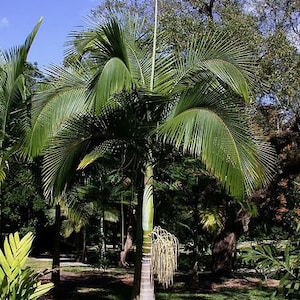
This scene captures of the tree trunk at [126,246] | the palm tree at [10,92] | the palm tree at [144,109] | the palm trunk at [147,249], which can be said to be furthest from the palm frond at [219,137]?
the tree trunk at [126,246]

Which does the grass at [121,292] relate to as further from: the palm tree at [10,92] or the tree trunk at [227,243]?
the palm tree at [10,92]

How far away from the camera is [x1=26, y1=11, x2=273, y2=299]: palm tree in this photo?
6.10m

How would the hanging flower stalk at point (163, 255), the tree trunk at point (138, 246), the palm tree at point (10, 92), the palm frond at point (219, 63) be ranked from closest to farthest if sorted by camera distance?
the palm frond at point (219, 63)
the hanging flower stalk at point (163, 255)
the tree trunk at point (138, 246)
the palm tree at point (10, 92)

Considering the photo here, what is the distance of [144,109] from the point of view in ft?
23.5

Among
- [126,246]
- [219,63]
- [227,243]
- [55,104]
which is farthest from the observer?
[126,246]

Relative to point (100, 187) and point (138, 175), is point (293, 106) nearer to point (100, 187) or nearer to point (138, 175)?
point (100, 187)

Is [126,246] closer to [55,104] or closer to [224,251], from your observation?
[224,251]

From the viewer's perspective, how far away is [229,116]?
241 inches

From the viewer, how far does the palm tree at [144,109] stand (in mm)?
6098

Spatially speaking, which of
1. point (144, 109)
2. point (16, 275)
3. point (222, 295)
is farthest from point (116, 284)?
point (16, 275)

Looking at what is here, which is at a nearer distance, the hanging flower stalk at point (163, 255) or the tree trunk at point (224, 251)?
the hanging flower stalk at point (163, 255)

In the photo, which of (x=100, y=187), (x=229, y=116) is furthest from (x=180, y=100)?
(x=100, y=187)

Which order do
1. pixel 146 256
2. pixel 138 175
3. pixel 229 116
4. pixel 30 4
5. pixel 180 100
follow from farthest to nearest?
pixel 30 4
pixel 138 175
pixel 146 256
pixel 180 100
pixel 229 116

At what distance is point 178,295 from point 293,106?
5098mm
